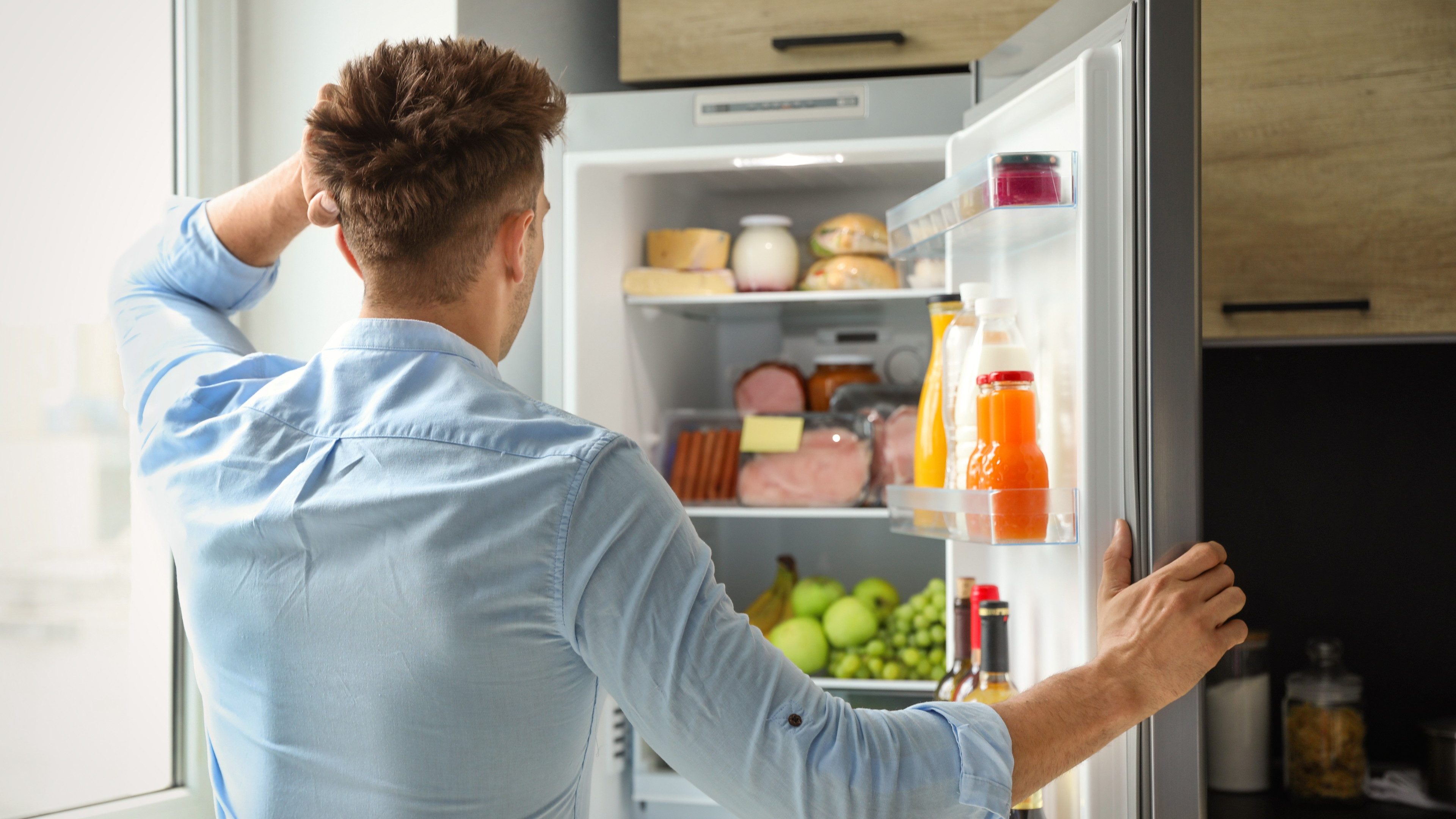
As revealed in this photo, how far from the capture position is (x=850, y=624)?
1.77 meters

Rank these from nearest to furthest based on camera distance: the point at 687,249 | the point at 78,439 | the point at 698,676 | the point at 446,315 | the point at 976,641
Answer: the point at 698,676
the point at 446,315
the point at 976,641
the point at 78,439
the point at 687,249

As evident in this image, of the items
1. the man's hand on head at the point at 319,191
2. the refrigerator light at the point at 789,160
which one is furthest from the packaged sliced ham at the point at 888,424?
the man's hand on head at the point at 319,191

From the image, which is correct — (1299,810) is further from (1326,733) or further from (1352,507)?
(1352,507)

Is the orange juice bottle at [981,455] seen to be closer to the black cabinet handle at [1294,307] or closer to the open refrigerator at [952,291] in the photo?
the open refrigerator at [952,291]

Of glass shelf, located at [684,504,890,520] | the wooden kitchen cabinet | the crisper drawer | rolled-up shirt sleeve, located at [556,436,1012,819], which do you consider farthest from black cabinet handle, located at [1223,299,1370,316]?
rolled-up shirt sleeve, located at [556,436,1012,819]

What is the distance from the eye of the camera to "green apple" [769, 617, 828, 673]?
1.77 metres

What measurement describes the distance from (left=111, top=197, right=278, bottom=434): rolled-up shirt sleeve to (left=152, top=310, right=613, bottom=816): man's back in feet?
0.85

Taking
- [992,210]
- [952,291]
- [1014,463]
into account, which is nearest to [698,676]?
[1014,463]

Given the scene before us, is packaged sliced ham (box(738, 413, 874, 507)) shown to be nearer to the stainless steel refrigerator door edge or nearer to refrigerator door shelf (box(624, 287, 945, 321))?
refrigerator door shelf (box(624, 287, 945, 321))

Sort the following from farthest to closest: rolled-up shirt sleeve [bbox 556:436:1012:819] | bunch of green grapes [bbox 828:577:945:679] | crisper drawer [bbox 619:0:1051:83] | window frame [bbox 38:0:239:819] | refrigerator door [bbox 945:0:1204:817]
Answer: bunch of green grapes [bbox 828:577:945:679]
window frame [bbox 38:0:239:819]
crisper drawer [bbox 619:0:1051:83]
refrigerator door [bbox 945:0:1204:817]
rolled-up shirt sleeve [bbox 556:436:1012:819]

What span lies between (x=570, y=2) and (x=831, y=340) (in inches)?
32.1

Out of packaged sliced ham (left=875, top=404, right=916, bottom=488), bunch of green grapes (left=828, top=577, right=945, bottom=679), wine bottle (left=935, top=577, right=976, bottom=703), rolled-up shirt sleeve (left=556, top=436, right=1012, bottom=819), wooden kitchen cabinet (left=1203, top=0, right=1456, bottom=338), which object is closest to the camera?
rolled-up shirt sleeve (left=556, top=436, right=1012, bottom=819)

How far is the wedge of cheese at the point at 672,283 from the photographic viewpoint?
1.79 metres

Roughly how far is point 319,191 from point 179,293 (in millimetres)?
378
